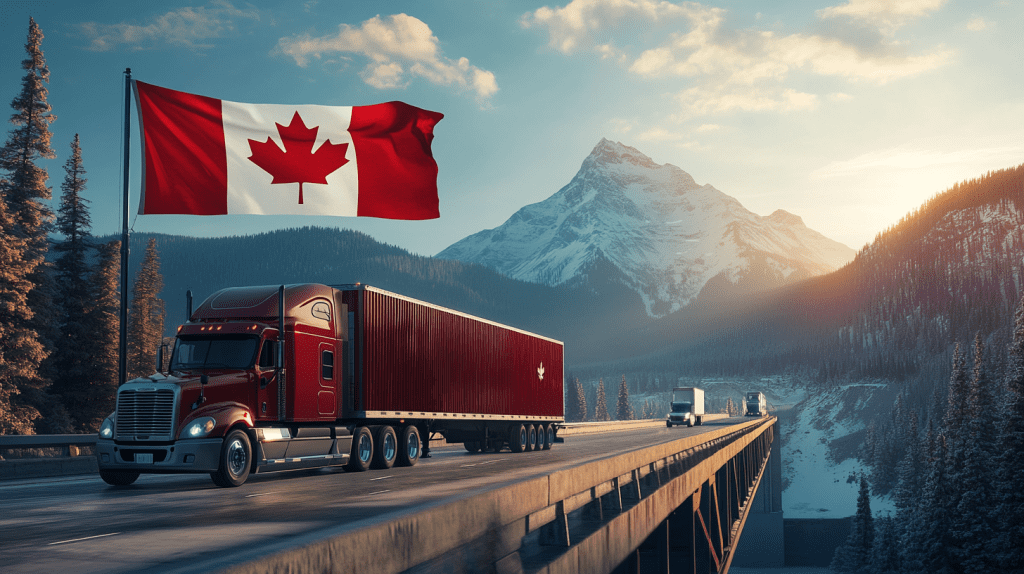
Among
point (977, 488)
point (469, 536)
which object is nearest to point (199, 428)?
point (469, 536)

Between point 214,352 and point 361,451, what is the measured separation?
4.59m

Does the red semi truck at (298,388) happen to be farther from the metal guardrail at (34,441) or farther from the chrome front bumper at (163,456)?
the metal guardrail at (34,441)

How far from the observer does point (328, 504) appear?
430 inches

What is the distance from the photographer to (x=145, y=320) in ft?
194

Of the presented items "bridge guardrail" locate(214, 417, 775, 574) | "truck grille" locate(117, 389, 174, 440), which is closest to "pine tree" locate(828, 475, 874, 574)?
"truck grille" locate(117, 389, 174, 440)

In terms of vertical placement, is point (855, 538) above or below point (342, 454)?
below

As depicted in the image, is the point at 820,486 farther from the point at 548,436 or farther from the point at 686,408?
the point at 548,436

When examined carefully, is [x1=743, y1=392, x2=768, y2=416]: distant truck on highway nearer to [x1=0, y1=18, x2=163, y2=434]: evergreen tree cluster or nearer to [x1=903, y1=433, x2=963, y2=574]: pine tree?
[x1=903, y1=433, x2=963, y2=574]: pine tree

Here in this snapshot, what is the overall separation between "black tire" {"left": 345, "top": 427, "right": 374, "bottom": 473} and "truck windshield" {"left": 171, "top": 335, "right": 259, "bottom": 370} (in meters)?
3.76

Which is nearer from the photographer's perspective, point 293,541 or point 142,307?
point 293,541

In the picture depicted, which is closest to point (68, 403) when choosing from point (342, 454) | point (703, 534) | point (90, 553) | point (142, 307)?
point (142, 307)

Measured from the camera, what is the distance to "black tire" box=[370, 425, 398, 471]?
1983 cm

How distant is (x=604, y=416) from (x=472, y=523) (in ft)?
525

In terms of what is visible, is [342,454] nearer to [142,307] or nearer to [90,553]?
[90,553]
